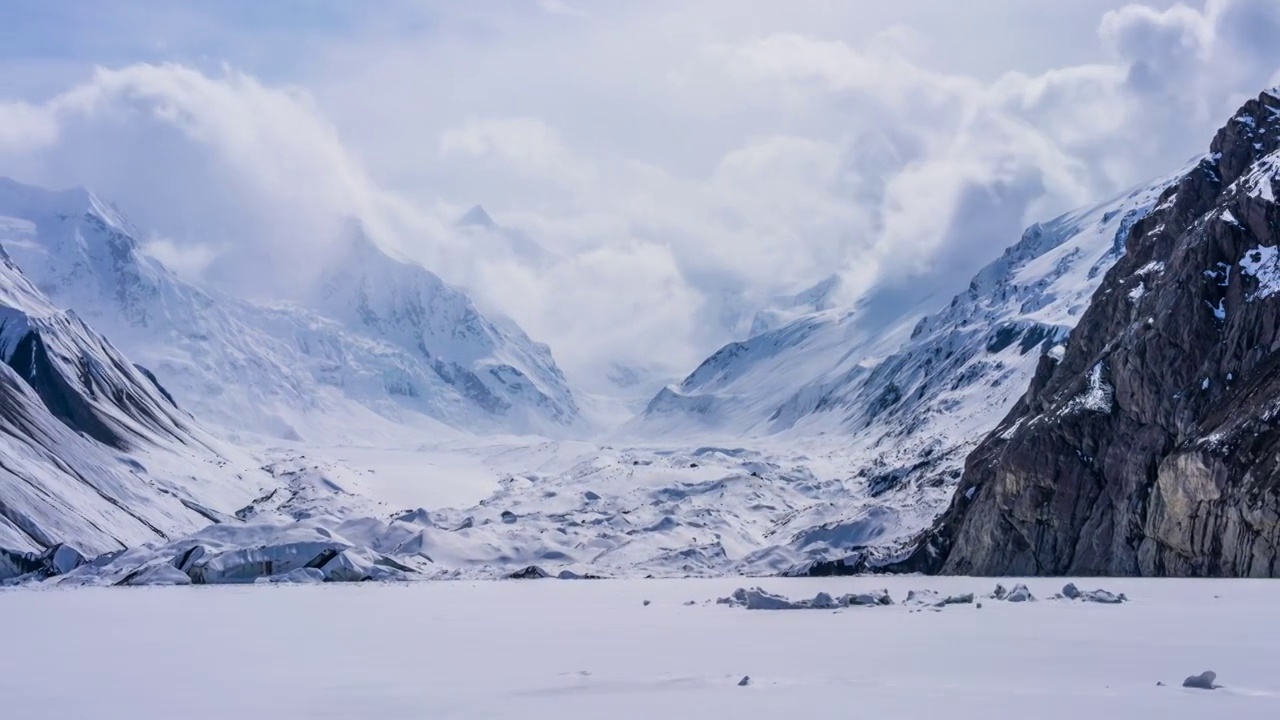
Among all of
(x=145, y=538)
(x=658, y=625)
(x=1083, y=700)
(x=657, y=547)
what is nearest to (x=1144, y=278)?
(x=657, y=547)

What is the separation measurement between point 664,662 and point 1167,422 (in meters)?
75.0

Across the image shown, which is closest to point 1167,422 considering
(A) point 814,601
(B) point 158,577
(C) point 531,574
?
(A) point 814,601

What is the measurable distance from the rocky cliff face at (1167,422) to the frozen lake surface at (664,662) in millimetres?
26478

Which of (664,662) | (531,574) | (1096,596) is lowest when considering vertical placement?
(664,662)

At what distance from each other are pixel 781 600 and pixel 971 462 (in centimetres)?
7144

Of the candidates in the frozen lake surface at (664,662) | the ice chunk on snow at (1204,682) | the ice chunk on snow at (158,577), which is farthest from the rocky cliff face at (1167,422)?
the ice chunk on snow at (158,577)

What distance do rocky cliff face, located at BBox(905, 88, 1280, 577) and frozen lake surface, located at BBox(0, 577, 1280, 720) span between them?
86.9 ft

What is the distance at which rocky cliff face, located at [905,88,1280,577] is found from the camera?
87.3m

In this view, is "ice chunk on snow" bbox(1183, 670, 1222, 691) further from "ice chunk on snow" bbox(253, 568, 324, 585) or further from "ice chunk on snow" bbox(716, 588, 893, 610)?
"ice chunk on snow" bbox(253, 568, 324, 585)

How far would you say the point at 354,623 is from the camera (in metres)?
55.9

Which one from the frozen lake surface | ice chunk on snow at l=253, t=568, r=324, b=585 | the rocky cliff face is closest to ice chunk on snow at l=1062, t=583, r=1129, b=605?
the frozen lake surface

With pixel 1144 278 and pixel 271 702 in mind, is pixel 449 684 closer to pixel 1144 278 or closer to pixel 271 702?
pixel 271 702

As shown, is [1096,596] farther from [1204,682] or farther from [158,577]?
[158,577]

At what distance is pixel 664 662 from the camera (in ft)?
118
